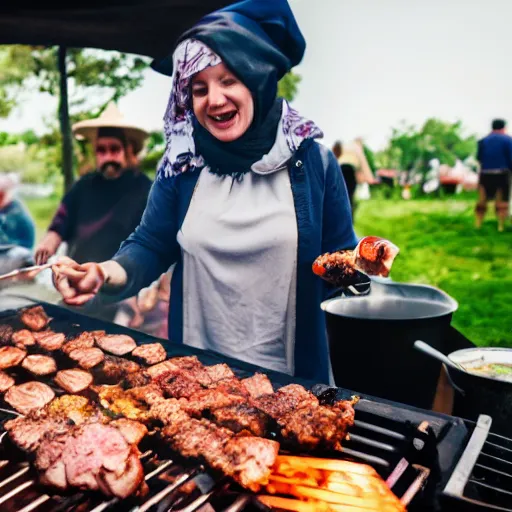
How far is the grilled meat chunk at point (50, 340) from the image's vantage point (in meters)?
2.89

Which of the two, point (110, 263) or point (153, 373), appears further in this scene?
point (110, 263)

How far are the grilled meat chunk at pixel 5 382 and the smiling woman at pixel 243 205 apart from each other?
68cm

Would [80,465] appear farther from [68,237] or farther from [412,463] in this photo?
[68,237]

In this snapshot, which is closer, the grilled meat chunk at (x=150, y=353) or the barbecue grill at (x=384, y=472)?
the barbecue grill at (x=384, y=472)

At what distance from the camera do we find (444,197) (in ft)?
9.55

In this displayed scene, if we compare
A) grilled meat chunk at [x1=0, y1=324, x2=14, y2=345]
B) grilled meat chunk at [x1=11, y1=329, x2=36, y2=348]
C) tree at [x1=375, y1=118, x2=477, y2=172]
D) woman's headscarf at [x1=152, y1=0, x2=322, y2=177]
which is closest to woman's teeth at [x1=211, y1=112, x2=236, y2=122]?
woman's headscarf at [x1=152, y1=0, x2=322, y2=177]

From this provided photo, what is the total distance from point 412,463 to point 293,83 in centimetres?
202

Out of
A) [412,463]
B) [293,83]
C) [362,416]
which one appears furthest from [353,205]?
[412,463]

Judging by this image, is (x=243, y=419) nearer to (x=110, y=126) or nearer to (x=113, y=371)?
(x=113, y=371)

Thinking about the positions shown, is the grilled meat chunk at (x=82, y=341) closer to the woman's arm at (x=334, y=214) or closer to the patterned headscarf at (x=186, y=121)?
the patterned headscarf at (x=186, y=121)

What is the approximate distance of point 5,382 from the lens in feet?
8.59

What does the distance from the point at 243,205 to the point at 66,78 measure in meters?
1.58

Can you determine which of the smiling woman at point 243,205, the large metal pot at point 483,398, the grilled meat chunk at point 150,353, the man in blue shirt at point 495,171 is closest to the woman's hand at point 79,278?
the smiling woman at point 243,205

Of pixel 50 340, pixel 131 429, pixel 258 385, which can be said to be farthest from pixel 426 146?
pixel 50 340
